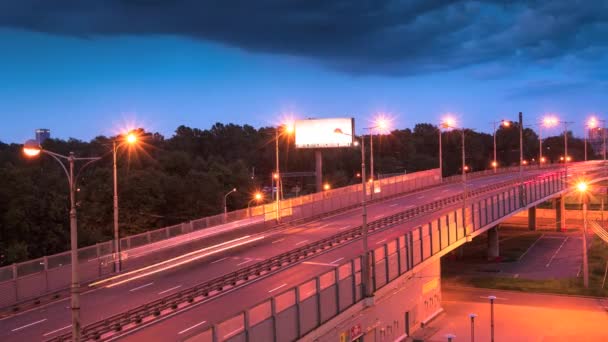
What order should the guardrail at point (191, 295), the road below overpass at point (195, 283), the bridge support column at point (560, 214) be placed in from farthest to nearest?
the bridge support column at point (560, 214) → the road below overpass at point (195, 283) → the guardrail at point (191, 295)

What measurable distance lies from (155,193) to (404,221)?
39.9 m

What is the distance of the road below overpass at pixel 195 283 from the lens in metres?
23.0

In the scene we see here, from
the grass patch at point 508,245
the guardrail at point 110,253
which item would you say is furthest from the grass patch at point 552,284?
the guardrail at point 110,253

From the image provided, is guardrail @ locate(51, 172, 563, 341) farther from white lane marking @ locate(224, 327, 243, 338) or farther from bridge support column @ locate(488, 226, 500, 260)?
bridge support column @ locate(488, 226, 500, 260)

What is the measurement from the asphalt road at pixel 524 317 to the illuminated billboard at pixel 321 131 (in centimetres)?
2743

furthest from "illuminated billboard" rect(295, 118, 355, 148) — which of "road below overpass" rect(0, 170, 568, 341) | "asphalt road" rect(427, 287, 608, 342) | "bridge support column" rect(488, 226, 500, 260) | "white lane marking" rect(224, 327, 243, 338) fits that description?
"white lane marking" rect(224, 327, 243, 338)

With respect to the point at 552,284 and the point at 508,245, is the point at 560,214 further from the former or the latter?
the point at 552,284

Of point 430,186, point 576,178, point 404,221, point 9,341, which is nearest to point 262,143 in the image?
point 430,186

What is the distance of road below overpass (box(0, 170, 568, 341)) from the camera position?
907 inches

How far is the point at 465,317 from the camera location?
4544 cm

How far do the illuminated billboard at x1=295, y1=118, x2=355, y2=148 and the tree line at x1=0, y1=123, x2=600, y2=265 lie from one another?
53.3 feet

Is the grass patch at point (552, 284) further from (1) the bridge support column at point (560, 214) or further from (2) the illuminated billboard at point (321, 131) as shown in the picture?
(1) the bridge support column at point (560, 214)

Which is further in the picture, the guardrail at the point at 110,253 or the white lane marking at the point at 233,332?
the guardrail at the point at 110,253

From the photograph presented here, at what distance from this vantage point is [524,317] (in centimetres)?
4456
